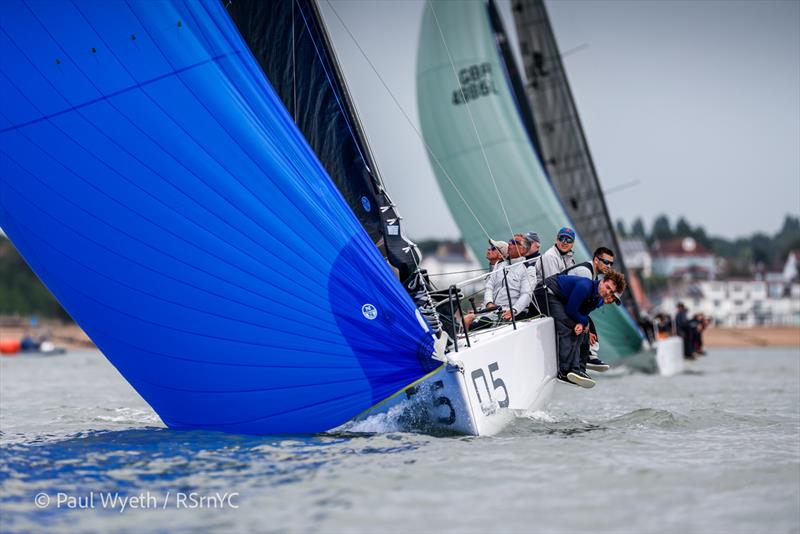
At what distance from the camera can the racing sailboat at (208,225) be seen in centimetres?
649

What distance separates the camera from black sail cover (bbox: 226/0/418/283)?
26.3 feet

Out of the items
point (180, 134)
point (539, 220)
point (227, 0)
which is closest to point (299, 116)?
point (227, 0)

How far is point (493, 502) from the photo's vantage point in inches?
193

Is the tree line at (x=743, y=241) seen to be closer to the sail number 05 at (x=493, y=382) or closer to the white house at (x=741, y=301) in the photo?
the white house at (x=741, y=301)

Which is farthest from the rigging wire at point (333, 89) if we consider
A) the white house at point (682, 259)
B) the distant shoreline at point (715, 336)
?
the white house at point (682, 259)

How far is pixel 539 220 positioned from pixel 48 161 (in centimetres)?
1192

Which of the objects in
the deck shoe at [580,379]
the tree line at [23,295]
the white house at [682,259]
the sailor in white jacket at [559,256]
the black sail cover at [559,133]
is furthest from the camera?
the white house at [682,259]

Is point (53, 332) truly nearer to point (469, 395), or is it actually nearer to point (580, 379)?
point (580, 379)

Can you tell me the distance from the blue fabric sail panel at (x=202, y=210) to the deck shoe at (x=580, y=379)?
5.73 ft

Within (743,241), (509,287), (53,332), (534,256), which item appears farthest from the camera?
(743,241)

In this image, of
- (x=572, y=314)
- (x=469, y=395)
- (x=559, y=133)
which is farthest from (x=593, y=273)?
(x=559, y=133)

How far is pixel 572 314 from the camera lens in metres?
8.07

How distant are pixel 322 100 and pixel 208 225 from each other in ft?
7.02

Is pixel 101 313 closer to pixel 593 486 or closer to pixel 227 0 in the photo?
pixel 227 0
